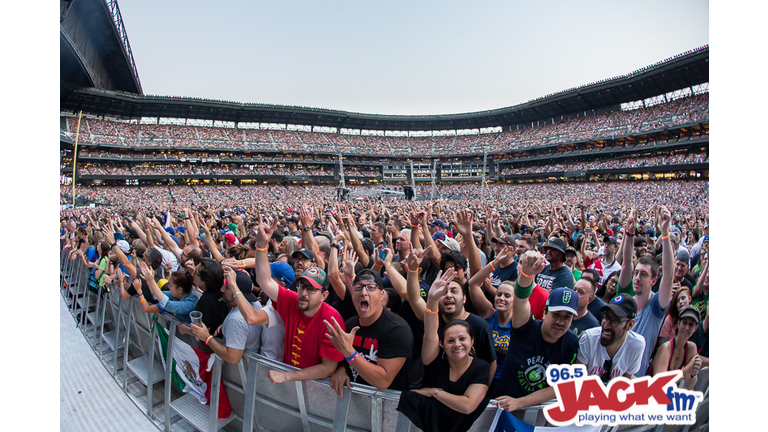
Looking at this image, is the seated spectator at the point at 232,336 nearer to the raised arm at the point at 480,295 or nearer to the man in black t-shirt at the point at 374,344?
the man in black t-shirt at the point at 374,344

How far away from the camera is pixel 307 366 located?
276 centimetres

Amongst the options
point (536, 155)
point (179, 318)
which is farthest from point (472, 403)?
point (536, 155)

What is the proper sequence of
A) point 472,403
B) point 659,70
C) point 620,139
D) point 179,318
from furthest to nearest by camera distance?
point 620,139 → point 659,70 → point 179,318 → point 472,403

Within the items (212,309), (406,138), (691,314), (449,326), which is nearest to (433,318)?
(449,326)

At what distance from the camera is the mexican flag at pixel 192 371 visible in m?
3.38

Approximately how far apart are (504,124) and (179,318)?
70773 millimetres

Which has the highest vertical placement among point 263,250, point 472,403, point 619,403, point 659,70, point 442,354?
point 659,70

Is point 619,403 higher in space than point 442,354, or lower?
lower

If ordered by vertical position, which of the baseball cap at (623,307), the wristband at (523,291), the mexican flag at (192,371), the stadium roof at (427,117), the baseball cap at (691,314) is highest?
the stadium roof at (427,117)

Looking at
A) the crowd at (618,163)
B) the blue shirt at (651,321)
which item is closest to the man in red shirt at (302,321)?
the blue shirt at (651,321)

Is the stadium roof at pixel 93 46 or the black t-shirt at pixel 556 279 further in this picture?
the stadium roof at pixel 93 46

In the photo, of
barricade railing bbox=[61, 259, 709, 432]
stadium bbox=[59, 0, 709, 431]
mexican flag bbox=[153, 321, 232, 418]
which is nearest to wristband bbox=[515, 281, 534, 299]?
barricade railing bbox=[61, 259, 709, 432]

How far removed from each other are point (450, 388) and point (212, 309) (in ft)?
7.93

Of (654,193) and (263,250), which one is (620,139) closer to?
(654,193)
